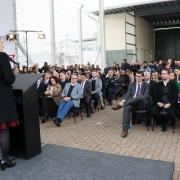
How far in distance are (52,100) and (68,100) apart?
523 mm

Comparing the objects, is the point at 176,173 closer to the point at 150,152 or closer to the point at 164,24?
the point at 150,152

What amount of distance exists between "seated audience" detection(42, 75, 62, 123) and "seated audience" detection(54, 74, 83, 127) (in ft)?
0.60

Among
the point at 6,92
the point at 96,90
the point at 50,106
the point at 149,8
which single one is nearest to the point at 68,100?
the point at 50,106

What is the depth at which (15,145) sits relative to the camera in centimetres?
334

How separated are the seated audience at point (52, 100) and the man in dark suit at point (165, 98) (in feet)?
7.92

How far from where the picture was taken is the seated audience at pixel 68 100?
5.98m

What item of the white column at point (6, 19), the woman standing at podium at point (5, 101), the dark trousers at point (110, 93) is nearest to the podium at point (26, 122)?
the woman standing at podium at point (5, 101)

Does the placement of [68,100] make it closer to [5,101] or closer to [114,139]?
[114,139]

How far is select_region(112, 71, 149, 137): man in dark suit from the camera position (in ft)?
16.6

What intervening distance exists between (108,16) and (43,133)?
52.1ft

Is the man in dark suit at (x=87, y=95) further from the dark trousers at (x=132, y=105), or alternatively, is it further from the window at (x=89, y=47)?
the window at (x=89, y=47)

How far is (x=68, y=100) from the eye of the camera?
6176 millimetres

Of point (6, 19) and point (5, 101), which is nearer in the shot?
point (5, 101)

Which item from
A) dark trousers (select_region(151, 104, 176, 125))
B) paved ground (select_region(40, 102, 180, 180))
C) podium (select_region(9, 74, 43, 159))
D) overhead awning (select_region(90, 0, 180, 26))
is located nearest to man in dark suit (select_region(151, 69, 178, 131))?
dark trousers (select_region(151, 104, 176, 125))
